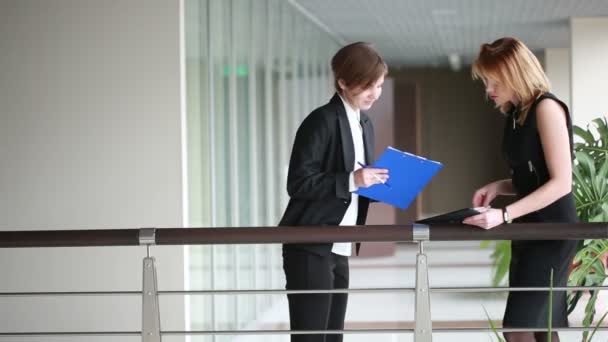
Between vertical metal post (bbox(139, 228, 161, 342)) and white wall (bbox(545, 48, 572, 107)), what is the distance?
12281 millimetres

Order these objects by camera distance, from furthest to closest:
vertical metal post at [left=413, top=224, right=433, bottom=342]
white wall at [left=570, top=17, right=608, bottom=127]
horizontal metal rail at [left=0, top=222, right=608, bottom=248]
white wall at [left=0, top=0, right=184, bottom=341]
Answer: white wall at [left=570, top=17, right=608, bottom=127]
white wall at [left=0, top=0, right=184, bottom=341]
vertical metal post at [left=413, top=224, right=433, bottom=342]
horizontal metal rail at [left=0, top=222, right=608, bottom=248]

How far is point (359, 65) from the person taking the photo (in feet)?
10.1

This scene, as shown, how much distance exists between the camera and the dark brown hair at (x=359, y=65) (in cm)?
306

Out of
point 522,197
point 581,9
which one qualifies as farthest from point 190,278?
point 581,9

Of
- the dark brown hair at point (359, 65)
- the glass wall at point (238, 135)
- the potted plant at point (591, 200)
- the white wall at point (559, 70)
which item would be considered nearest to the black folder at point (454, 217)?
the dark brown hair at point (359, 65)

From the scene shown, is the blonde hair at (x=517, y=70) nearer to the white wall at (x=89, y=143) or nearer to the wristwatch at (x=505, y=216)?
the wristwatch at (x=505, y=216)

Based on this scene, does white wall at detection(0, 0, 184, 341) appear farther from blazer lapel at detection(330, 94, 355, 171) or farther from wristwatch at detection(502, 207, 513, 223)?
wristwatch at detection(502, 207, 513, 223)

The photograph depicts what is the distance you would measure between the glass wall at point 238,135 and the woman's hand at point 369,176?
7.56ft

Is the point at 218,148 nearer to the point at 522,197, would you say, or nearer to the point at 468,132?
the point at 522,197

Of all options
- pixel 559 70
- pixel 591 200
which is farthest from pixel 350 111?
pixel 559 70

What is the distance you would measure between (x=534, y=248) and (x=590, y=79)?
312 inches

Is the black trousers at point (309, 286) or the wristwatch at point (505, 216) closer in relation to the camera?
the wristwatch at point (505, 216)

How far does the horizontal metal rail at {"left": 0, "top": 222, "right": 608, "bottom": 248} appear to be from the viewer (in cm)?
264

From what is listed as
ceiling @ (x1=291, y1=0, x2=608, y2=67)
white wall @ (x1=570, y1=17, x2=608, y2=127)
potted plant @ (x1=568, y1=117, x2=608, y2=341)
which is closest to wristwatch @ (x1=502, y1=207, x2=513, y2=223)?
potted plant @ (x1=568, y1=117, x2=608, y2=341)
